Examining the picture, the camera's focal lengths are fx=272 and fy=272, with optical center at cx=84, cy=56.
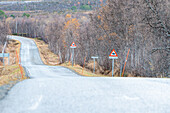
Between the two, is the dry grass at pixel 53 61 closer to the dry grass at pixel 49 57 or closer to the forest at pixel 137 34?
the dry grass at pixel 49 57

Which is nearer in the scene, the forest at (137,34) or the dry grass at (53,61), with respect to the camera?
the forest at (137,34)

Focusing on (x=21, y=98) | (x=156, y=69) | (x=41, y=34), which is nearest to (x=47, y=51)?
(x=41, y=34)

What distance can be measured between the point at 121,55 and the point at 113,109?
29.3 meters

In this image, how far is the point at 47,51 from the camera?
104 meters

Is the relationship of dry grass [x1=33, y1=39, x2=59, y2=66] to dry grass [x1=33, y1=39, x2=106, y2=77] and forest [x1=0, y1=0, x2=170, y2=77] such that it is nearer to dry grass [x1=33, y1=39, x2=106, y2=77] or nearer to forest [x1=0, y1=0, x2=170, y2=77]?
dry grass [x1=33, y1=39, x2=106, y2=77]

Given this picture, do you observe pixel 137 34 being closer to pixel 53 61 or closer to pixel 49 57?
pixel 53 61

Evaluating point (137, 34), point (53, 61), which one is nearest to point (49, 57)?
point (53, 61)

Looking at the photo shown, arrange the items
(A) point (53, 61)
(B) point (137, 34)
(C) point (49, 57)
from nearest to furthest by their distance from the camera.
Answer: (B) point (137, 34) < (A) point (53, 61) < (C) point (49, 57)

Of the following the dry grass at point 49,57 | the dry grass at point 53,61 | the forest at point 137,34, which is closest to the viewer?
the forest at point 137,34

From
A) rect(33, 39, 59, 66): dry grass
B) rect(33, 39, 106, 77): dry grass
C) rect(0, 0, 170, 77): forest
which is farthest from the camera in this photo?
rect(33, 39, 59, 66): dry grass

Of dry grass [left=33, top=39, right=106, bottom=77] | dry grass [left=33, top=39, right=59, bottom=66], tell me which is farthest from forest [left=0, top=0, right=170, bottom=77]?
dry grass [left=33, top=39, right=59, bottom=66]

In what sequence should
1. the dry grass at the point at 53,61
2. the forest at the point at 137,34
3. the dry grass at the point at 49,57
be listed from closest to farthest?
the forest at the point at 137,34, the dry grass at the point at 53,61, the dry grass at the point at 49,57

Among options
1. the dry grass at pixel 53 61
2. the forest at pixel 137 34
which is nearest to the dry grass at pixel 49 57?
the dry grass at pixel 53 61

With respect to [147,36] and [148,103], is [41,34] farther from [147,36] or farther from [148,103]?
[148,103]
